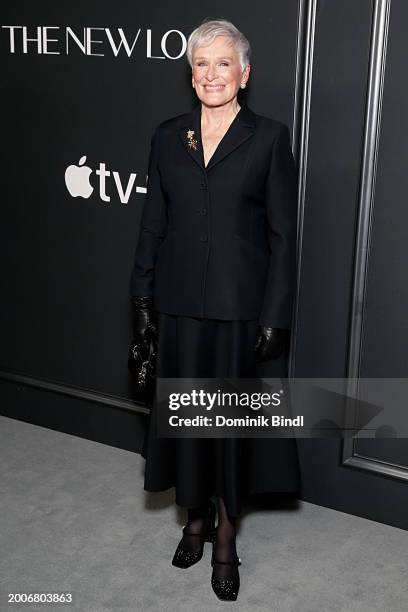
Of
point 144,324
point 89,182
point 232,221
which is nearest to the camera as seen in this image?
point 232,221

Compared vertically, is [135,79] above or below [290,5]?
below

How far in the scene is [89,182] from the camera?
333 centimetres

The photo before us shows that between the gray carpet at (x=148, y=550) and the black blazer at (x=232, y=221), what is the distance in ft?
2.77

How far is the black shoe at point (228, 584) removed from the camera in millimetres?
2531

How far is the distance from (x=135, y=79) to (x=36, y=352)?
1.29m

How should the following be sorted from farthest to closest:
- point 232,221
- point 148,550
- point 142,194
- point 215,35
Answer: point 142,194 < point 148,550 < point 232,221 < point 215,35

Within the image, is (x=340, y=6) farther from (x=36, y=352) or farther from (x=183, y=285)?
(x=36, y=352)

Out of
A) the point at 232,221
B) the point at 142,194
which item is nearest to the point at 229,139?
the point at 232,221

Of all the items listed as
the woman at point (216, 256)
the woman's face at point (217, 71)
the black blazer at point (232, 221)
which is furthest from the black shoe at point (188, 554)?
the woman's face at point (217, 71)

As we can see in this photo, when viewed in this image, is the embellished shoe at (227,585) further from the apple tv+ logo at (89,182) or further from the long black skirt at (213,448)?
the apple tv+ logo at (89,182)

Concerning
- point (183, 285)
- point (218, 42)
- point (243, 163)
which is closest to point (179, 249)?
Result: point (183, 285)

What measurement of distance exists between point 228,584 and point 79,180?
1.69 m

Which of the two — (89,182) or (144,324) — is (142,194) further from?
(144,324)

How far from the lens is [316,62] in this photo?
2.73m
